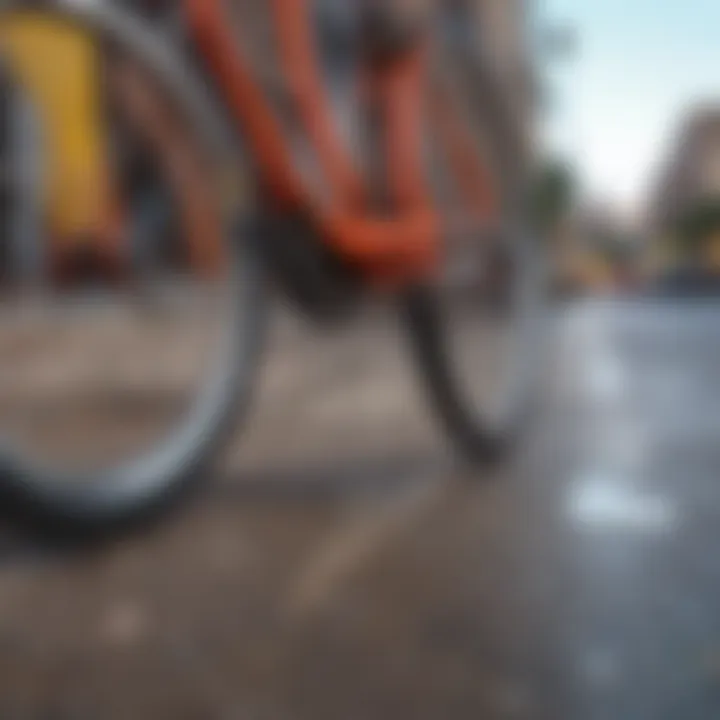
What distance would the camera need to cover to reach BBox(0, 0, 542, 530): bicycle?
1.14 metres

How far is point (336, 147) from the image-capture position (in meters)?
1.41

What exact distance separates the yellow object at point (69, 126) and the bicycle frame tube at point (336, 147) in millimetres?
129

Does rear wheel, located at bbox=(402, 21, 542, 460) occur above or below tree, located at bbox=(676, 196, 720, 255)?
above

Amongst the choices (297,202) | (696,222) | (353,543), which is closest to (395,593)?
(353,543)

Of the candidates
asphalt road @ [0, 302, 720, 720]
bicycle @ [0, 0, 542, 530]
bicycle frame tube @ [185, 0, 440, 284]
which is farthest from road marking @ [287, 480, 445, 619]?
bicycle frame tube @ [185, 0, 440, 284]

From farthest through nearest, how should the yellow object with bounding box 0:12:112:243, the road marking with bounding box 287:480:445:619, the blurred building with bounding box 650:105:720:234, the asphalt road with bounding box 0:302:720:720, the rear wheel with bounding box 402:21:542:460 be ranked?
1. the blurred building with bounding box 650:105:720:234
2. the rear wheel with bounding box 402:21:542:460
3. the yellow object with bounding box 0:12:112:243
4. the road marking with bounding box 287:480:445:619
5. the asphalt road with bounding box 0:302:720:720

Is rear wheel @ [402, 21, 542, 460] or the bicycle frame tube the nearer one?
the bicycle frame tube

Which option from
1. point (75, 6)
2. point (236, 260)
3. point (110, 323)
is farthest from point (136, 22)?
point (110, 323)

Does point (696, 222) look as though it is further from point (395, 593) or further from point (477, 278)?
point (395, 593)

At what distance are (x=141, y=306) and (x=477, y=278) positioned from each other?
0.53 meters

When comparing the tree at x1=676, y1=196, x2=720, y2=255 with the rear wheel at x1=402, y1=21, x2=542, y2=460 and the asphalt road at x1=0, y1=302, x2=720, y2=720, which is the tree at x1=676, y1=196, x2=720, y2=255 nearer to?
the rear wheel at x1=402, y1=21, x2=542, y2=460

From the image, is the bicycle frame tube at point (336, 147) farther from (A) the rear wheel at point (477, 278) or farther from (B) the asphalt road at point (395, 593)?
(B) the asphalt road at point (395, 593)

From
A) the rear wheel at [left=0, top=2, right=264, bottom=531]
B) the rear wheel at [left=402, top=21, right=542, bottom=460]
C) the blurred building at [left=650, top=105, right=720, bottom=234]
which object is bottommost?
the blurred building at [left=650, top=105, right=720, bottom=234]

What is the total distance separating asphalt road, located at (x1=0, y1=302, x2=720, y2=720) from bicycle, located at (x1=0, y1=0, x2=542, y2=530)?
0.25 feet
